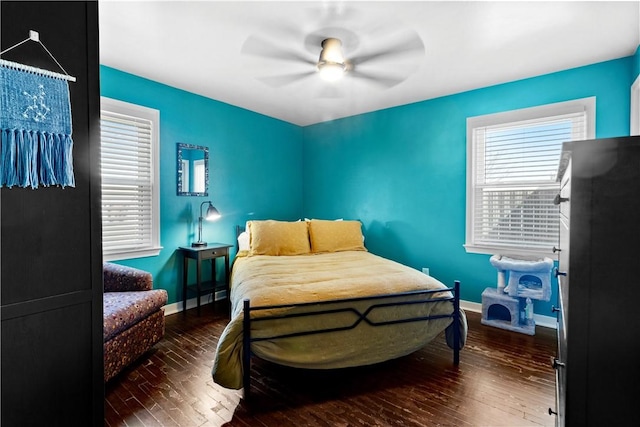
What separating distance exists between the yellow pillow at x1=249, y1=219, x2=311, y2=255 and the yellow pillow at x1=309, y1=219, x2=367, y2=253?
0.37 ft

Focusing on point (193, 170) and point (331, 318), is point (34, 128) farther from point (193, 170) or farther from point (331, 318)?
point (193, 170)

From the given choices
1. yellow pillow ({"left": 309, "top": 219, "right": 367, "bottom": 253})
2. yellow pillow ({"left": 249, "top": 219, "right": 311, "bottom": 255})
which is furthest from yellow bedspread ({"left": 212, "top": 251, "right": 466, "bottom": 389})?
yellow pillow ({"left": 309, "top": 219, "right": 367, "bottom": 253})

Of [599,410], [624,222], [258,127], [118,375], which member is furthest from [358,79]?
[118,375]

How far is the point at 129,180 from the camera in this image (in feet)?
10.5

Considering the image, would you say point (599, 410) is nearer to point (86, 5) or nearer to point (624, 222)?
point (624, 222)

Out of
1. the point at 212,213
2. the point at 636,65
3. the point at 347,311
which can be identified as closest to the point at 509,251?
the point at 636,65

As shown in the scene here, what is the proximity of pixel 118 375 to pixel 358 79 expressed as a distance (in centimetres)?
327

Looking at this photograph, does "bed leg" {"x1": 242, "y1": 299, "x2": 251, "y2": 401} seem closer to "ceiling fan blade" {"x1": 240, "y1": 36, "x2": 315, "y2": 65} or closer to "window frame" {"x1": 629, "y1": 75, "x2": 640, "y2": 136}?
"ceiling fan blade" {"x1": 240, "y1": 36, "x2": 315, "y2": 65}

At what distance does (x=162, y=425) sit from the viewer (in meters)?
1.79

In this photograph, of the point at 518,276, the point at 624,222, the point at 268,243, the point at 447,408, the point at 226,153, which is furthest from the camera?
the point at 226,153

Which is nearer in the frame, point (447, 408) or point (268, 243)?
point (447, 408)

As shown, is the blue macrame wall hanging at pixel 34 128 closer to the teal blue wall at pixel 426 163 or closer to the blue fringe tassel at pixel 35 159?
the blue fringe tassel at pixel 35 159

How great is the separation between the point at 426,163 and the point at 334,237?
1.47 metres

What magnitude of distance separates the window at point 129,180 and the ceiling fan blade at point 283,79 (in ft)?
4.01
